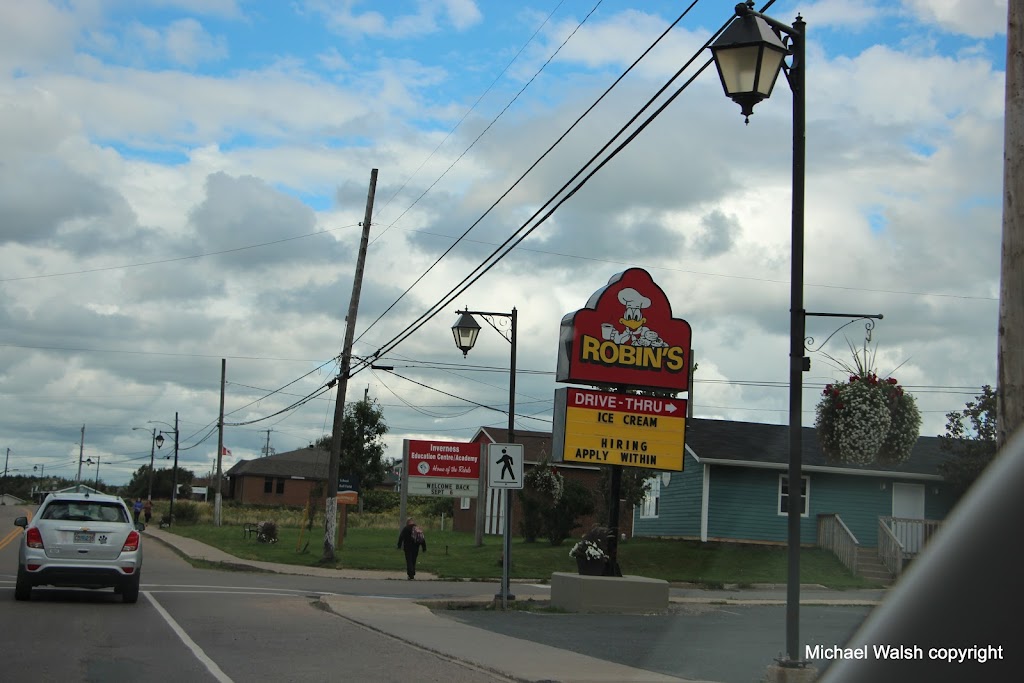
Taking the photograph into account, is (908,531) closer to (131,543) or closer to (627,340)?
(627,340)

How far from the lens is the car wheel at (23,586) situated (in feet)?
54.1

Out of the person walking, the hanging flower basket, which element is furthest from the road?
the person walking

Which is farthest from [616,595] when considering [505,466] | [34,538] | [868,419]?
[868,419]

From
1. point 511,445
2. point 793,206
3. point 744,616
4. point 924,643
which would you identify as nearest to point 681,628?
point 744,616

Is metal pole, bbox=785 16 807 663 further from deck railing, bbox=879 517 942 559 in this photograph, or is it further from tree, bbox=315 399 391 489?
tree, bbox=315 399 391 489

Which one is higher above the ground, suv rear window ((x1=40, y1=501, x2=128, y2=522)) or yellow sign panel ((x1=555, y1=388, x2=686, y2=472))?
yellow sign panel ((x1=555, y1=388, x2=686, y2=472))

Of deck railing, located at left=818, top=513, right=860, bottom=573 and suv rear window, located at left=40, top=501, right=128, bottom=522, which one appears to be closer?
suv rear window, located at left=40, top=501, right=128, bottom=522

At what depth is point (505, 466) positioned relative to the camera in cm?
1850

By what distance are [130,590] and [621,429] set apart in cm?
900

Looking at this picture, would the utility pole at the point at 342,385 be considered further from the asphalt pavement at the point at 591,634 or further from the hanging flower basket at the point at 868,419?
the hanging flower basket at the point at 868,419

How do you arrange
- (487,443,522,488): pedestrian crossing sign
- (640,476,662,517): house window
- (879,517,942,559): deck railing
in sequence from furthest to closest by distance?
1. (640,476,662,517): house window
2. (879,517,942,559): deck railing
3. (487,443,522,488): pedestrian crossing sign

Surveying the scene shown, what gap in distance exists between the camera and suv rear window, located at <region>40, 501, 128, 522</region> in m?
16.9

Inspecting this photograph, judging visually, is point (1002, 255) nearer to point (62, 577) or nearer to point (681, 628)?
point (681, 628)

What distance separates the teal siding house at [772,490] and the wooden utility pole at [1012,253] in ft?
81.5
